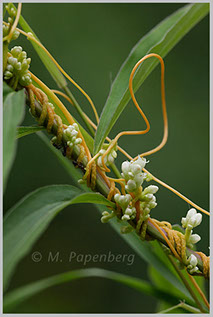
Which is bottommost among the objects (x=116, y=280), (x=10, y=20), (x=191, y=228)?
(x=116, y=280)

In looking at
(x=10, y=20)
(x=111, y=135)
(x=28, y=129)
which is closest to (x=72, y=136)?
(x=28, y=129)

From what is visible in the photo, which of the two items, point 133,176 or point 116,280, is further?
point 116,280

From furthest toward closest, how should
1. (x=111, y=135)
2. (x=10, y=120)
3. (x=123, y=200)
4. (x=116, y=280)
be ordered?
1. (x=111, y=135)
2. (x=116, y=280)
3. (x=123, y=200)
4. (x=10, y=120)

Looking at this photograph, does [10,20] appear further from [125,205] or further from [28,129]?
[125,205]

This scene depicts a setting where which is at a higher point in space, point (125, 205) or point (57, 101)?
point (57, 101)

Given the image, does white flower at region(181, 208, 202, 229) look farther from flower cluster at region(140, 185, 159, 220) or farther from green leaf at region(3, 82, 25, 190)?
green leaf at region(3, 82, 25, 190)

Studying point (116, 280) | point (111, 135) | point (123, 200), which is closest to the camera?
point (123, 200)
